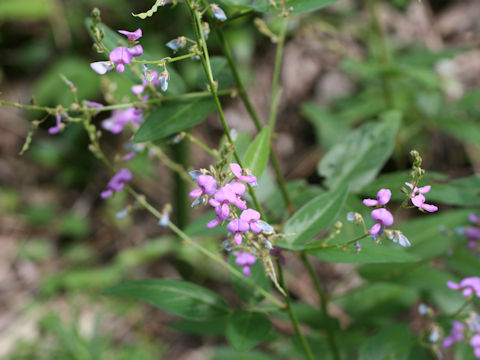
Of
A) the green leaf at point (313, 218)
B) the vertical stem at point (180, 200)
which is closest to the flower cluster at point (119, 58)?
the green leaf at point (313, 218)

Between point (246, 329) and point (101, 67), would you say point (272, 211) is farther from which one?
point (101, 67)

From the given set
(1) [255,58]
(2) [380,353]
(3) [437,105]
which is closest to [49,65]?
(1) [255,58]

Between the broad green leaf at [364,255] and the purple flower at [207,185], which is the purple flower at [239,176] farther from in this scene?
the broad green leaf at [364,255]

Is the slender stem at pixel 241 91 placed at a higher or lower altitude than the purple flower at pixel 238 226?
higher

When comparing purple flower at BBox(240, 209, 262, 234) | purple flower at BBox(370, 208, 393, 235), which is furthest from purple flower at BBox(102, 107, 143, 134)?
purple flower at BBox(370, 208, 393, 235)

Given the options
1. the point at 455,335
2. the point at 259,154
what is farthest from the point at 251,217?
the point at 455,335

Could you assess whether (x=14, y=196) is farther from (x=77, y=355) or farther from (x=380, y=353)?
(x=380, y=353)
